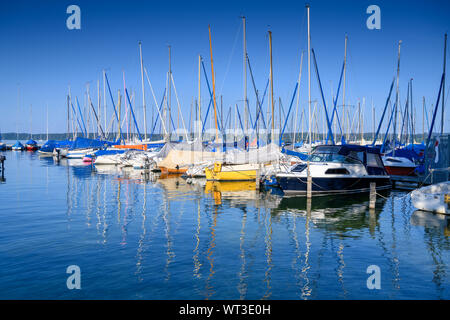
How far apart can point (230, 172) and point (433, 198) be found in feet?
53.0

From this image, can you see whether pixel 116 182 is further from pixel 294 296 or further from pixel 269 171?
pixel 294 296

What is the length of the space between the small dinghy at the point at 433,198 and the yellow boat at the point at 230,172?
14.3m

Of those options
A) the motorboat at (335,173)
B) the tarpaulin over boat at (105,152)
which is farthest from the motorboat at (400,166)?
the tarpaulin over boat at (105,152)

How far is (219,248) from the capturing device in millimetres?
12820

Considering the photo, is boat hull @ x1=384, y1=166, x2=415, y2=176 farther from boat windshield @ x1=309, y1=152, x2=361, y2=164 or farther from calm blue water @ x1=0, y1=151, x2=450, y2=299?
calm blue water @ x1=0, y1=151, x2=450, y2=299

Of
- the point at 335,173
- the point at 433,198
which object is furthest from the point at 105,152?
the point at 433,198

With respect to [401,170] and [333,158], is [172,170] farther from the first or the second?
[401,170]

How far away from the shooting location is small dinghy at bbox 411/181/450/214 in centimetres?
1819

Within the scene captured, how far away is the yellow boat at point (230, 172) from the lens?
103ft
